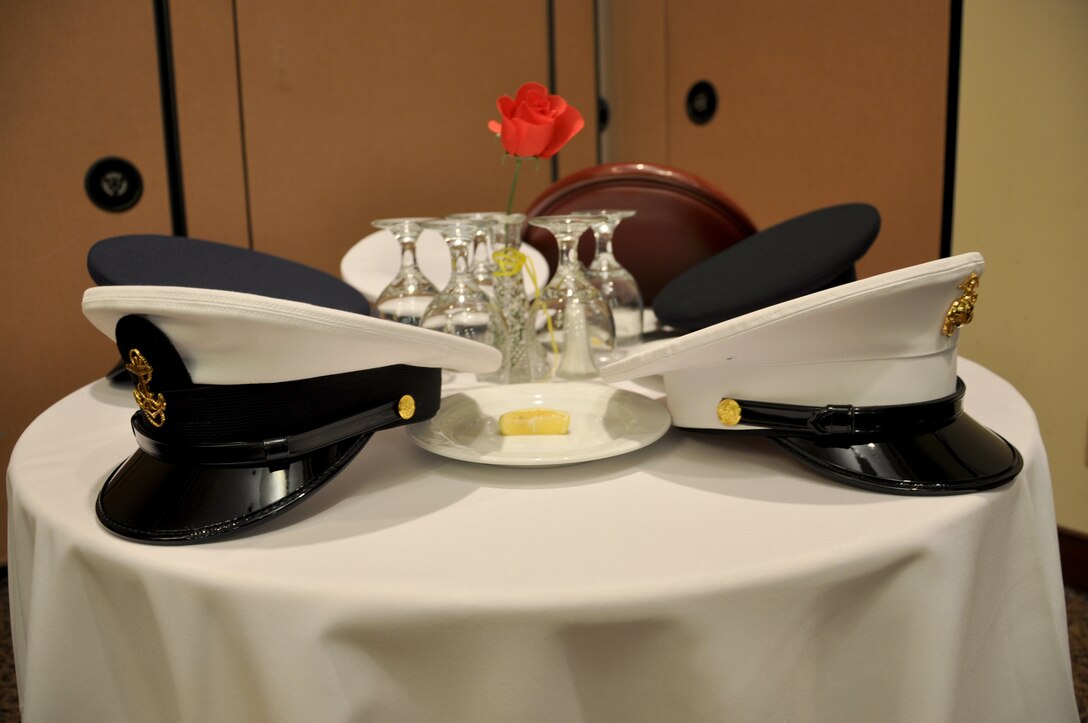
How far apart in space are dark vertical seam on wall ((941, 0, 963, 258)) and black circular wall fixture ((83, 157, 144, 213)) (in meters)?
2.06

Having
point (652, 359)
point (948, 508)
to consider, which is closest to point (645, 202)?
point (652, 359)

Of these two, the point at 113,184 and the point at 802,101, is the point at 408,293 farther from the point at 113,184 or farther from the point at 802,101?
the point at 802,101

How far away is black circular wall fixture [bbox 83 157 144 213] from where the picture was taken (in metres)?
2.05

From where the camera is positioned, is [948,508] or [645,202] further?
[645,202]

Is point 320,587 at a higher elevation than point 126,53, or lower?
lower

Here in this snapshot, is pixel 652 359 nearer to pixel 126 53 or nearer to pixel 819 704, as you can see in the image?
pixel 819 704

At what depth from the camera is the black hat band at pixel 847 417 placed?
0.77 metres

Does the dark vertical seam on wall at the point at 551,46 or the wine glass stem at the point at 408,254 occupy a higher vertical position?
the dark vertical seam on wall at the point at 551,46

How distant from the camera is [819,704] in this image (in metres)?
0.66

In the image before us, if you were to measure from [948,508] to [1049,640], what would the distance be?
0.78 feet

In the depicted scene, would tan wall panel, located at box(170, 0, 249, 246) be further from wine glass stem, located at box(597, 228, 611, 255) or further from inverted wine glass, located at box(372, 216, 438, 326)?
wine glass stem, located at box(597, 228, 611, 255)

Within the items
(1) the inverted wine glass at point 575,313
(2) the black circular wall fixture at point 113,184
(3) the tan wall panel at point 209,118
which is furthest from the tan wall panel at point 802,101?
(2) the black circular wall fixture at point 113,184

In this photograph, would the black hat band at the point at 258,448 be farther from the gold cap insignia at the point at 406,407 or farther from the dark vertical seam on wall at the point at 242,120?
the dark vertical seam on wall at the point at 242,120

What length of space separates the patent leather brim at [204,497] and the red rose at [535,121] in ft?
1.62
